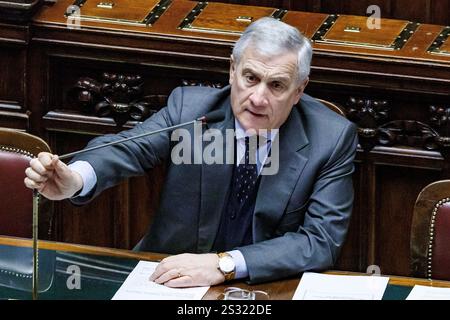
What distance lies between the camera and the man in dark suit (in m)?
3.59

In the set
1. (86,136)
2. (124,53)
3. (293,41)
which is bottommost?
(86,136)

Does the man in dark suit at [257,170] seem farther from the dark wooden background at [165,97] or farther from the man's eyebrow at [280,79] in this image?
the dark wooden background at [165,97]

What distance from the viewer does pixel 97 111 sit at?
482 cm

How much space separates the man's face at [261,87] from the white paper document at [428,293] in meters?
0.65

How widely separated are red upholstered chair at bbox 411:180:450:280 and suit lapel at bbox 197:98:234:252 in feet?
1.80

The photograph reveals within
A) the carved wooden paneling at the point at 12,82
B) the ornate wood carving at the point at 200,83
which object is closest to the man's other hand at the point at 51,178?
the ornate wood carving at the point at 200,83

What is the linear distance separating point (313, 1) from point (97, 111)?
39.2 inches

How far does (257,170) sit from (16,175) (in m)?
0.68

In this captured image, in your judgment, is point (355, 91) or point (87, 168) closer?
point (87, 168)

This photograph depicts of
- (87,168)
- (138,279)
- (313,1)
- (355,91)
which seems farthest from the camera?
(313,1)

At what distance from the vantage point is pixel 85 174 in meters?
3.57

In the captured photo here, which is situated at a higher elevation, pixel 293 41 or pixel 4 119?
pixel 293 41

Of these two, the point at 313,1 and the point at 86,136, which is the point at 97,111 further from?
the point at 313,1

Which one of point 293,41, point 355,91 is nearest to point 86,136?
point 355,91
